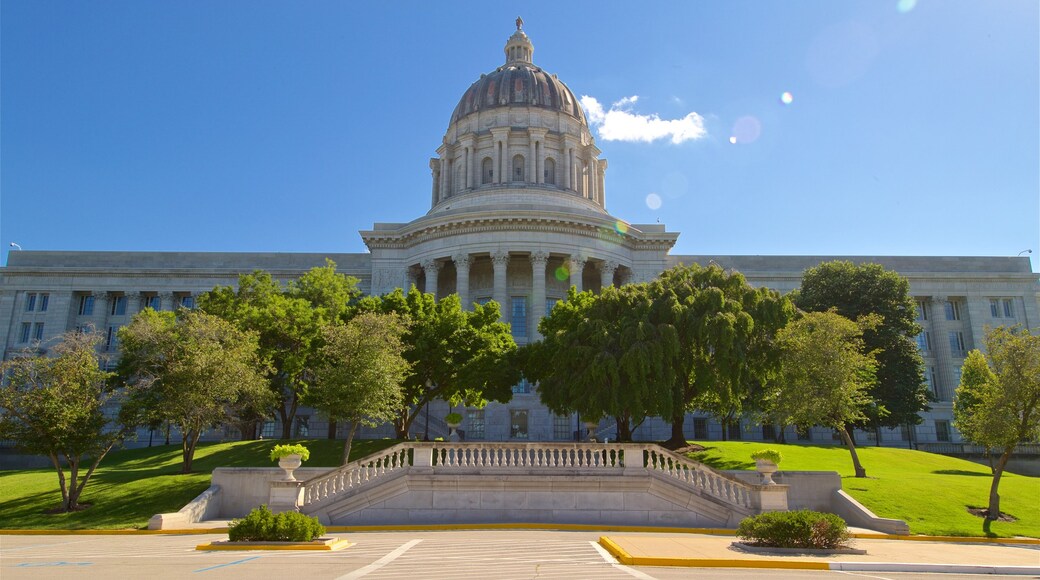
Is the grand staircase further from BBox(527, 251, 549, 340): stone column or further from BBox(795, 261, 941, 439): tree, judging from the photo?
BBox(527, 251, 549, 340): stone column

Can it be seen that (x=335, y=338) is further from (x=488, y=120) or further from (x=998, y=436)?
(x=488, y=120)

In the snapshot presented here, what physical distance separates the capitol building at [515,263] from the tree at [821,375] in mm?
20397

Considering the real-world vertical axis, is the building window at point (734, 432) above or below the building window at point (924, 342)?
below

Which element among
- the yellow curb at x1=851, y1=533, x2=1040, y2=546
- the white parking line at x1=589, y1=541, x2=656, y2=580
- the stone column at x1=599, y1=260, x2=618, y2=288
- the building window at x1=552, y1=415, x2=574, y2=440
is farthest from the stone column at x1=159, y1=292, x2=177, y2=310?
the yellow curb at x1=851, y1=533, x2=1040, y2=546

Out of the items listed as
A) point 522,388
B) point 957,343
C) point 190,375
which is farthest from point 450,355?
point 957,343

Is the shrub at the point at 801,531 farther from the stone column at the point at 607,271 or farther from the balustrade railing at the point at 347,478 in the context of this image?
the stone column at the point at 607,271

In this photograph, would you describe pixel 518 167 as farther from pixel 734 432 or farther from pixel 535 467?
pixel 535 467

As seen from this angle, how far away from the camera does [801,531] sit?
16.2 metres

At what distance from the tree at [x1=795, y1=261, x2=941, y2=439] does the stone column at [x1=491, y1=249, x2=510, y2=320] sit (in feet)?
70.2

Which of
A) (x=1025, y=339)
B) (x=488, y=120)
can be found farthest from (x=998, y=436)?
Answer: (x=488, y=120)

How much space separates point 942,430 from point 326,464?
52031mm

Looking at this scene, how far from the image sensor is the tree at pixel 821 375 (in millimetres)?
31891

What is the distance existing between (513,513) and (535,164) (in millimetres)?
45256

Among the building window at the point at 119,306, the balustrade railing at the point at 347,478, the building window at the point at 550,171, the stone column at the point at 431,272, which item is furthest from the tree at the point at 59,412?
the building window at the point at 550,171
